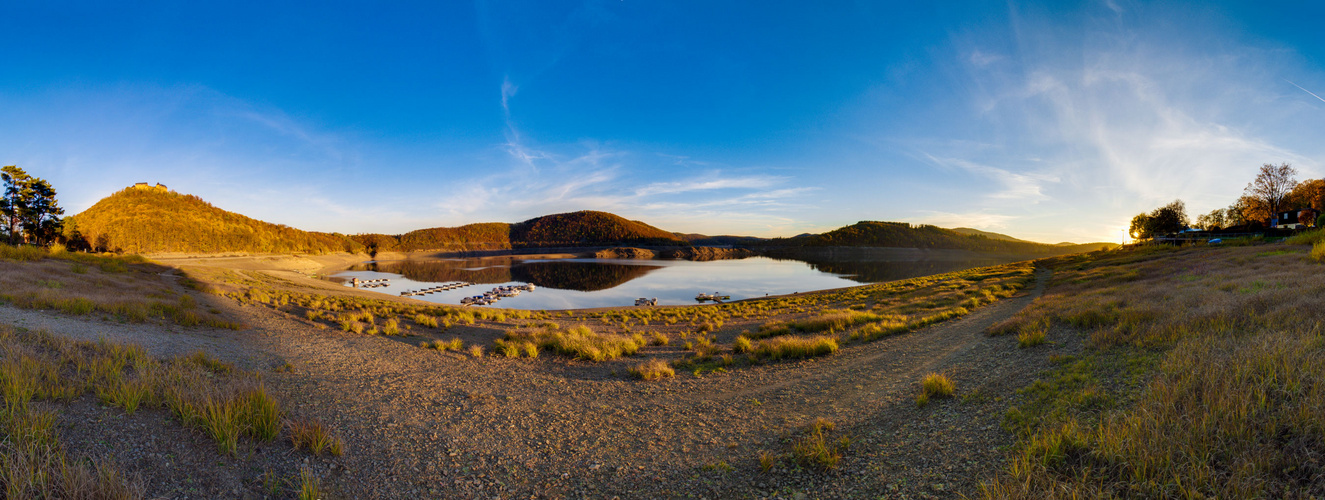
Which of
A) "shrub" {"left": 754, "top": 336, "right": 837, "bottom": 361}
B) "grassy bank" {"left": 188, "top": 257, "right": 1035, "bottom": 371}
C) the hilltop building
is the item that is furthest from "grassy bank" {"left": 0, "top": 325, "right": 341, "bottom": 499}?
the hilltop building

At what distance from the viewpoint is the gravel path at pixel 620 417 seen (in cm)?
449

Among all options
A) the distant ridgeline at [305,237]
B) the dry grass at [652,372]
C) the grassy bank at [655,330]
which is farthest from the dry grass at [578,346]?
the distant ridgeline at [305,237]

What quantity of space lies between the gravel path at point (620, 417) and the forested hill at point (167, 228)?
98230mm

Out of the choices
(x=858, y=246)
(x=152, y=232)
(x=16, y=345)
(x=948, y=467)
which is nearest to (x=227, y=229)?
(x=152, y=232)

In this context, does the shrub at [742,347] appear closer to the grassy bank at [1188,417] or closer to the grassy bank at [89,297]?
the grassy bank at [1188,417]

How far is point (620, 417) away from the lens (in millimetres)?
6766

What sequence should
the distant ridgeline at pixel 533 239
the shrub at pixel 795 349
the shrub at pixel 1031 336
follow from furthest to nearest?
the distant ridgeline at pixel 533 239
the shrub at pixel 795 349
the shrub at pixel 1031 336

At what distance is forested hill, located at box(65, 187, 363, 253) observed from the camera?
7912 cm

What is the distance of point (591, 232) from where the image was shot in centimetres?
19162

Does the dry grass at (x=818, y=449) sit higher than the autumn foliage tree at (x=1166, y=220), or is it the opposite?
the autumn foliage tree at (x=1166, y=220)

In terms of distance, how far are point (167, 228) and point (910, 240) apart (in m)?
213

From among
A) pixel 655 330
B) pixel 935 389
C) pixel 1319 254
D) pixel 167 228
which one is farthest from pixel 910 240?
pixel 167 228

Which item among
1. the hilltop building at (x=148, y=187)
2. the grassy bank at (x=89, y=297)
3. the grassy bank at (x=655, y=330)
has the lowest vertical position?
the grassy bank at (x=655, y=330)

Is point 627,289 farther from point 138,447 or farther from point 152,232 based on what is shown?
point 152,232
